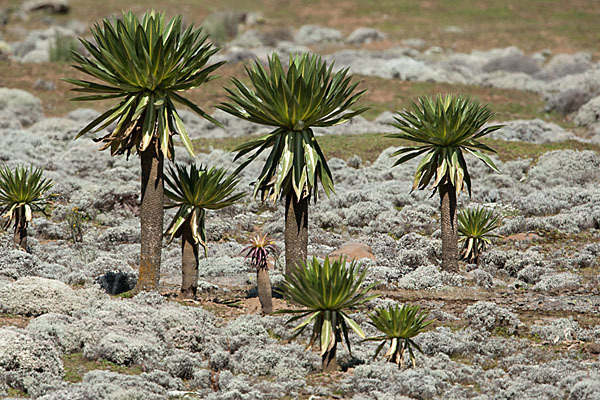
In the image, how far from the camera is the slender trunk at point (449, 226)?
18.2m

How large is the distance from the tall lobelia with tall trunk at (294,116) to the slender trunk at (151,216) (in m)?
1.83

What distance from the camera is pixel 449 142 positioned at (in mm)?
17750

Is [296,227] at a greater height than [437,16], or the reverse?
[437,16]

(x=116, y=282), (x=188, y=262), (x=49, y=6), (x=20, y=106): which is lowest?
(x=116, y=282)

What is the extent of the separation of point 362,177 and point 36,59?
120 ft

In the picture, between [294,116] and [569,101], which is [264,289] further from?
[569,101]

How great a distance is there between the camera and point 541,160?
Result: 29.6 m

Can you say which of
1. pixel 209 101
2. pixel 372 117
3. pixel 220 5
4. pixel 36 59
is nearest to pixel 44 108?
pixel 209 101

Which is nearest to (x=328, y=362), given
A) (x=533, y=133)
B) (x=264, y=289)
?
(x=264, y=289)

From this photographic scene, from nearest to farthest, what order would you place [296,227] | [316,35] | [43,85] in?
[296,227] < [43,85] < [316,35]

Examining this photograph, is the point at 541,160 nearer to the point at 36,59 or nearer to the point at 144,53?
the point at 144,53

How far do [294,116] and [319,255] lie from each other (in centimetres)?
639

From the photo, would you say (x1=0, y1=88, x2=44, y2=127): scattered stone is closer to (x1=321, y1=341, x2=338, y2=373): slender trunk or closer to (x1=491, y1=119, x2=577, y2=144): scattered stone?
(x1=491, y1=119, x2=577, y2=144): scattered stone

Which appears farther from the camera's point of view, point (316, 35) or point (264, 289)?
point (316, 35)
